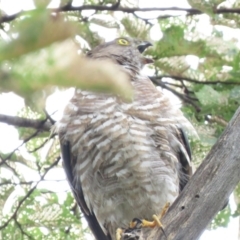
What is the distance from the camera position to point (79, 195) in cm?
327

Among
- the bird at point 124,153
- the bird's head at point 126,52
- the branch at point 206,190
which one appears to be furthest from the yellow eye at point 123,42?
the branch at point 206,190

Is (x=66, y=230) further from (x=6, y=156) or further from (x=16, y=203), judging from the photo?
(x=6, y=156)

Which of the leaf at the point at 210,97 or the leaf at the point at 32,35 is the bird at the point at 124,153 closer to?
the leaf at the point at 210,97

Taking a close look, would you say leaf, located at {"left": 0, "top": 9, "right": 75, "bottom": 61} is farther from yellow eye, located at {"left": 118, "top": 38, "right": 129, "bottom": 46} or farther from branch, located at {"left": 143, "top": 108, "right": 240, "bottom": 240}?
yellow eye, located at {"left": 118, "top": 38, "right": 129, "bottom": 46}

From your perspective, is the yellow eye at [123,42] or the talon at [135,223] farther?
the yellow eye at [123,42]

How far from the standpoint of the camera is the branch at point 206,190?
199 centimetres

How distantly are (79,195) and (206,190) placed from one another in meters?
1.42

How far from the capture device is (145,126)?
9.75ft

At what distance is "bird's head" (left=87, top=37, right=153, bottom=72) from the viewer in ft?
12.0

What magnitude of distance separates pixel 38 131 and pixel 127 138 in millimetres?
847

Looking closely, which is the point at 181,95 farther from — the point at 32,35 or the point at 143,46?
the point at 32,35

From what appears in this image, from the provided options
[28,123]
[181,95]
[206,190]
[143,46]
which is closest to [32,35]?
[206,190]

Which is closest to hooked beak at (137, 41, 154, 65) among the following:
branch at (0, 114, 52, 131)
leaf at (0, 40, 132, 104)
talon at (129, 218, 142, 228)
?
branch at (0, 114, 52, 131)

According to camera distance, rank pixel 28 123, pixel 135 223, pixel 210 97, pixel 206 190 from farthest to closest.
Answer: pixel 28 123, pixel 210 97, pixel 135 223, pixel 206 190
